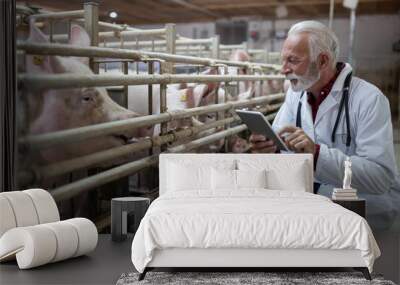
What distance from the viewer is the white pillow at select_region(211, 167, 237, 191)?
401 centimetres

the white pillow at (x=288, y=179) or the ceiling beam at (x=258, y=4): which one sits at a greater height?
the ceiling beam at (x=258, y=4)

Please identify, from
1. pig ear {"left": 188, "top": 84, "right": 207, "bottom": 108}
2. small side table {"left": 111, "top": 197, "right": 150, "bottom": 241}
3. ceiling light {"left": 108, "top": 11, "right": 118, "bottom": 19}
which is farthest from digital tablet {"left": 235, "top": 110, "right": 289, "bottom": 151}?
ceiling light {"left": 108, "top": 11, "right": 118, "bottom": 19}

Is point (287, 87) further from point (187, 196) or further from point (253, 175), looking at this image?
point (187, 196)

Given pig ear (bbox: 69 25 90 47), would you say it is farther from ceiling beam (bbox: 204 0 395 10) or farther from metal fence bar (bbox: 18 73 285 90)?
ceiling beam (bbox: 204 0 395 10)

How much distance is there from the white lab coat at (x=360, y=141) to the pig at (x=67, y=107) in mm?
1230

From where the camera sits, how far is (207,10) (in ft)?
15.0

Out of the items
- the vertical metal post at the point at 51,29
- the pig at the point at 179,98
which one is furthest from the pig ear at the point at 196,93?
the vertical metal post at the point at 51,29

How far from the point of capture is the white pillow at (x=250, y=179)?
402 cm

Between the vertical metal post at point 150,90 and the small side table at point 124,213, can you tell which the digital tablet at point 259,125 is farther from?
the small side table at point 124,213

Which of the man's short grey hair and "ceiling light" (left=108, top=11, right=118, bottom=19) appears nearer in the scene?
the man's short grey hair

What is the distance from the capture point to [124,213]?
4109 millimetres

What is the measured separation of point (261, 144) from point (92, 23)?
143 centimetres

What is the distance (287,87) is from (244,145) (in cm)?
50

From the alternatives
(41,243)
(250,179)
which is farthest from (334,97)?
(41,243)
